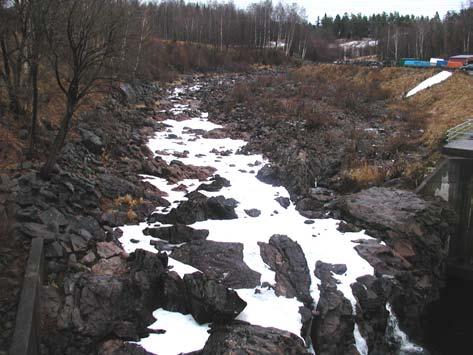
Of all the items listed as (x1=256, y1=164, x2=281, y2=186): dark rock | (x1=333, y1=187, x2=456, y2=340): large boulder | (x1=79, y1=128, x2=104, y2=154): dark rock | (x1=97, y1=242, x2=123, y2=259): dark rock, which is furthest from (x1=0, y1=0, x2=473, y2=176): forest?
(x1=333, y1=187, x2=456, y2=340): large boulder

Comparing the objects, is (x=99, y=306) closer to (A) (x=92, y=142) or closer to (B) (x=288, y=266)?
(B) (x=288, y=266)

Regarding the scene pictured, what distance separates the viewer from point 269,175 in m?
18.6

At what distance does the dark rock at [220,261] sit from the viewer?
1101 cm

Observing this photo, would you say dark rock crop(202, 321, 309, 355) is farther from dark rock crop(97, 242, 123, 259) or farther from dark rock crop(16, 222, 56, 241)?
dark rock crop(16, 222, 56, 241)

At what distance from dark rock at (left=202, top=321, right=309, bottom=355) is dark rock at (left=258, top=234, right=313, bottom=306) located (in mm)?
1725

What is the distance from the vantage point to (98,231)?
→ 1152cm

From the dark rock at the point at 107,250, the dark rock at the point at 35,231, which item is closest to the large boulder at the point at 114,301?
the dark rock at the point at 107,250

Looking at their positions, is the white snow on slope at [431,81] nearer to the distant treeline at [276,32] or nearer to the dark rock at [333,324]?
the dark rock at [333,324]

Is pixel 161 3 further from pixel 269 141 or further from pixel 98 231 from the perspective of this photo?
pixel 98 231

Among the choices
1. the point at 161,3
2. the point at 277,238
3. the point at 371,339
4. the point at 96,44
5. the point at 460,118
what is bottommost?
the point at 371,339

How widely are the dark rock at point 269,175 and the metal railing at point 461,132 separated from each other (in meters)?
8.13

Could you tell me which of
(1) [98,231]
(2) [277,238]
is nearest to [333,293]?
(2) [277,238]

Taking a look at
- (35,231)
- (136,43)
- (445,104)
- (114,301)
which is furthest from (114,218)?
(136,43)

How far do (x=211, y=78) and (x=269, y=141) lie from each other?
31659 mm
